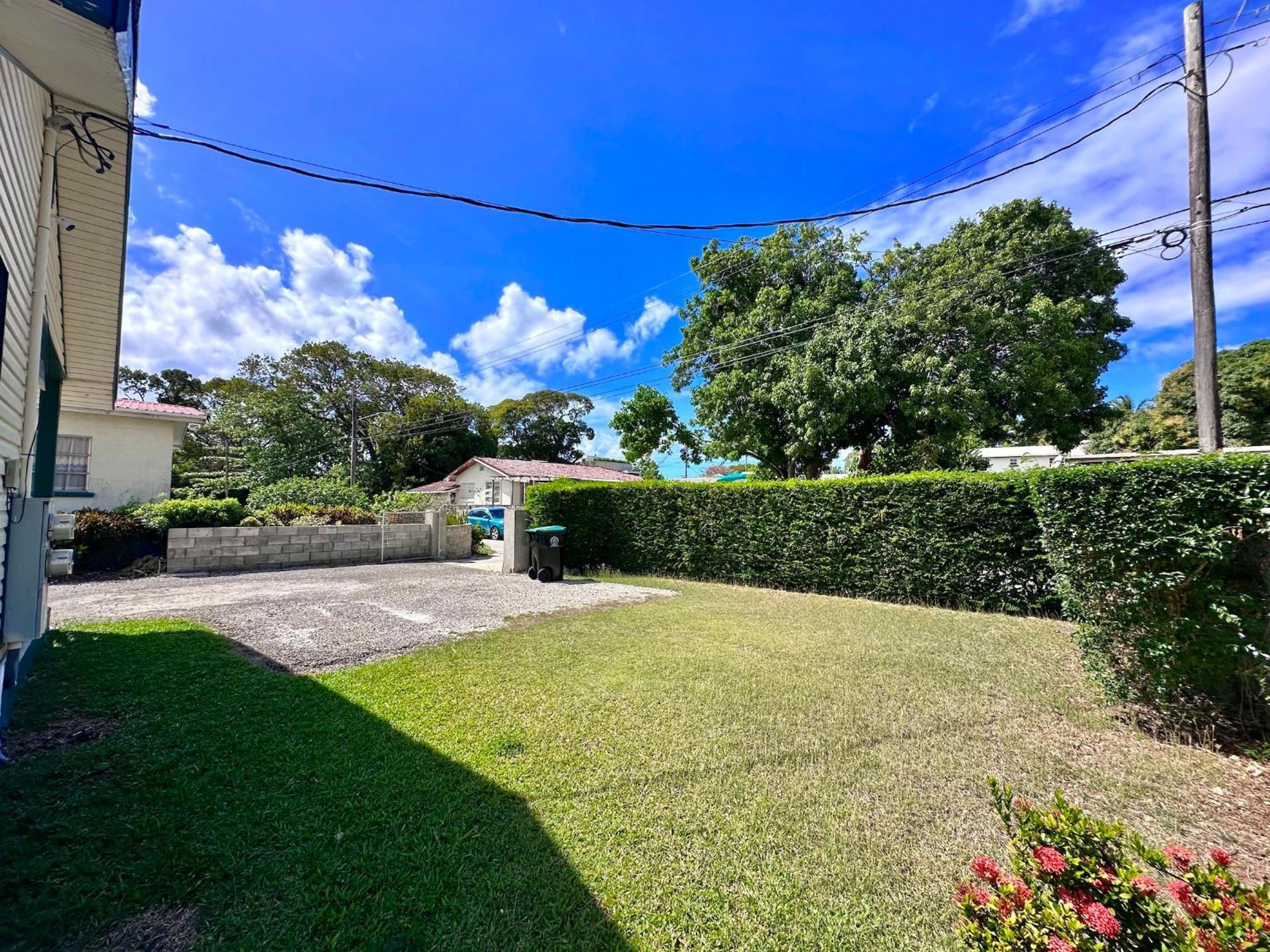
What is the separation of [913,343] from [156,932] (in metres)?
15.3

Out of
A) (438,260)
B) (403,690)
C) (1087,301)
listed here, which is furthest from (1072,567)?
(438,260)

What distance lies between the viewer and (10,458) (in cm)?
292

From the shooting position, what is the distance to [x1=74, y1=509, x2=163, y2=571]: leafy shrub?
Answer: 344 inches

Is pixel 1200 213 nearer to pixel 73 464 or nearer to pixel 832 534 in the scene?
pixel 832 534

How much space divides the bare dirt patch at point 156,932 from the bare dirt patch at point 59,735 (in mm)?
1928

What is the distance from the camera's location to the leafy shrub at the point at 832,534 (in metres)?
6.70

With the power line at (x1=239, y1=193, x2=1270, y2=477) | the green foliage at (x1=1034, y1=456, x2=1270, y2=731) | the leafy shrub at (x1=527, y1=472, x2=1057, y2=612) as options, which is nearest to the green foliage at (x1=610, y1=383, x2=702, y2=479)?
the power line at (x1=239, y1=193, x2=1270, y2=477)

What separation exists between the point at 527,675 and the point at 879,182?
8516 millimetres

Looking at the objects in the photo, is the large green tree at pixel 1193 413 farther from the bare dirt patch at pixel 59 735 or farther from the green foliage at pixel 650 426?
the bare dirt patch at pixel 59 735

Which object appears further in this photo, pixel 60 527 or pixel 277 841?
pixel 60 527

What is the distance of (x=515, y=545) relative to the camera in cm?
1081

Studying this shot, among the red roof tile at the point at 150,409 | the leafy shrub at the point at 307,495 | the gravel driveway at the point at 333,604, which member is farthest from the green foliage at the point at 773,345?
the red roof tile at the point at 150,409

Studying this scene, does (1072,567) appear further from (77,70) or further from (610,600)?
(77,70)

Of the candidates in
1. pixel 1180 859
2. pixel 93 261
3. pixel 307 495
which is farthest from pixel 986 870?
pixel 307 495
